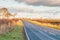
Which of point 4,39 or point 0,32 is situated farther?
point 0,32

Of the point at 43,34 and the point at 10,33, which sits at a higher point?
the point at 10,33

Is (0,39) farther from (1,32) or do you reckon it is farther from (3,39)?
(1,32)

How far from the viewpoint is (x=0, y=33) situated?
87.8 ft

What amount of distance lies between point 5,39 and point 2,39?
11.7 inches

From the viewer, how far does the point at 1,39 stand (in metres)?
23.0

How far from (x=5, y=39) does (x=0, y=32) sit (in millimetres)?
4324

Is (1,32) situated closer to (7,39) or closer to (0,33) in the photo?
(0,33)

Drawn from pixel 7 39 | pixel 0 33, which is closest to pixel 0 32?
pixel 0 33

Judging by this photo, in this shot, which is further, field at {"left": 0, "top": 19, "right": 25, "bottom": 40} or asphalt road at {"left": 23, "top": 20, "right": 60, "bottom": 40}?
asphalt road at {"left": 23, "top": 20, "right": 60, "bottom": 40}

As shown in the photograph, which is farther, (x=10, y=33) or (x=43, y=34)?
(x=43, y=34)

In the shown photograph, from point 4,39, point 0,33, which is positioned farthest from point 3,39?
point 0,33

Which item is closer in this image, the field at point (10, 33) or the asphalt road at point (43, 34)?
the field at point (10, 33)

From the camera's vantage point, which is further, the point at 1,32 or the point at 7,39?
the point at 1,32

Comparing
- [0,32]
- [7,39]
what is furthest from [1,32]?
[7,39]
